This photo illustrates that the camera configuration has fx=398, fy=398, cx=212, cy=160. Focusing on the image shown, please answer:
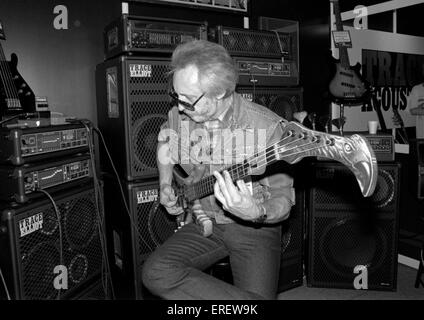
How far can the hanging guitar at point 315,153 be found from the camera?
1.13 meters

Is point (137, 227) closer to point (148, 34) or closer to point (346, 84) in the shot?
point (148, 34)

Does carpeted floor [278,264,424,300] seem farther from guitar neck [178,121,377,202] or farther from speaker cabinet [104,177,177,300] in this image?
guitar neck [178,121,377,202]

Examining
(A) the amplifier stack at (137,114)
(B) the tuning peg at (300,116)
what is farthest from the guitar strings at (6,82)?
(B) the tuning peg at (300,116)

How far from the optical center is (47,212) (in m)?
1.64

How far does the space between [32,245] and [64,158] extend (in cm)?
41

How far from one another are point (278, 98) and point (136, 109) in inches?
34.7

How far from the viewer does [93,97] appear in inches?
91.2

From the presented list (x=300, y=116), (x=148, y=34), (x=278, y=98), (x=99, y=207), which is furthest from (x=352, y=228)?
(x=148, y=34)

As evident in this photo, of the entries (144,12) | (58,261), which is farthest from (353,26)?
(58,261)

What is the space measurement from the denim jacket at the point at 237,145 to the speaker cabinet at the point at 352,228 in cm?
96

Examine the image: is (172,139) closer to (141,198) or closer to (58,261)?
(141,198)

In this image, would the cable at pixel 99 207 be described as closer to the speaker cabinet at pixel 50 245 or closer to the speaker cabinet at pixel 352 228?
the speaker cabinet at pixel 50 245

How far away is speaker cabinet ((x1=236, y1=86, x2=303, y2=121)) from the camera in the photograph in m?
2.24

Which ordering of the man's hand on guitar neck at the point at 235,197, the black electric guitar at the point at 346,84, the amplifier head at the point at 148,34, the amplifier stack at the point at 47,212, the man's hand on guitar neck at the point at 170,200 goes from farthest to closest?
1. the black electric guitar at the point at 346,84
2. the amplifier head at the point at 148,34
3. the man's hand on guitar neck at the point at 170,200
4. the amplifier stack at the point at 47,212
5. the man's hand on guitar neck at the point at 235,197
